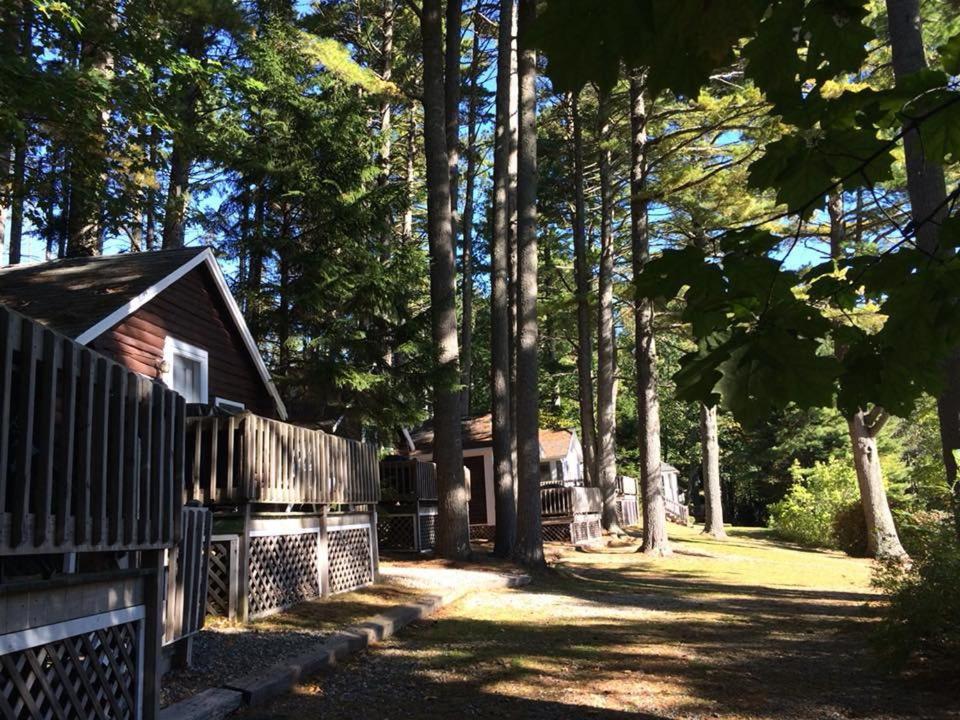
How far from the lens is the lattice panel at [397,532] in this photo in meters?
17.4

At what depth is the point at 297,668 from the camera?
5984 mm

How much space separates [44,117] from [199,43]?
11356 millimetres

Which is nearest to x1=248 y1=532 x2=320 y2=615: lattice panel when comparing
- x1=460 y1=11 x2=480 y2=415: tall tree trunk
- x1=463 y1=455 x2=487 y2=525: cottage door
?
x1=460 y1=11 x2=480 y2=415: tall tree trunk

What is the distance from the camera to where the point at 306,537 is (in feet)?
32.4

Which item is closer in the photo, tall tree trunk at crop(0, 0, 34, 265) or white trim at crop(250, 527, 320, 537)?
white trim at crop(250, 527, 320, 537)

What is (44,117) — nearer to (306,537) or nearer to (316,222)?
(316,222)

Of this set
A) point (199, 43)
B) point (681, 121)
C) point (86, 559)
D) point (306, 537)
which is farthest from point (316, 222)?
point (86, 559)

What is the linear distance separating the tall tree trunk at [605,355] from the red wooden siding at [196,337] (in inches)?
453

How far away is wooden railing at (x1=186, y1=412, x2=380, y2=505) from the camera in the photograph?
8.38 meters

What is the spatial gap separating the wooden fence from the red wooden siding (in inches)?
211

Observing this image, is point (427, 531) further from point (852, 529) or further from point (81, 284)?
point (852, 529)

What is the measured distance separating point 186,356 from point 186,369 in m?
0.35

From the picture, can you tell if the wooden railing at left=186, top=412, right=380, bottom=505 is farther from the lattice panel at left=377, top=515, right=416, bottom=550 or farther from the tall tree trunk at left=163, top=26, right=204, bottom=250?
the tall tree trunk at left=163, top=26, right=204, bottom=250

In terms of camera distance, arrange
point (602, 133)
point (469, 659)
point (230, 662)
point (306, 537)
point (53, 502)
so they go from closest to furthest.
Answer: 1. point (53, 502)
2. point (230, 662)
3. point (469, 659)
4. point (306, 537)
5. point (602, 133)
